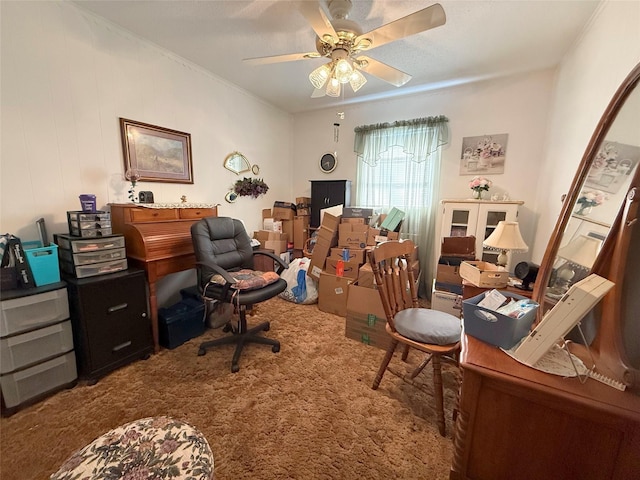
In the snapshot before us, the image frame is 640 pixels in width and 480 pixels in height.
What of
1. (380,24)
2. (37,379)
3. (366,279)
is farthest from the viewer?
(366,279)

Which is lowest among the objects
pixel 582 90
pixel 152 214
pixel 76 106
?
pixel 152 214

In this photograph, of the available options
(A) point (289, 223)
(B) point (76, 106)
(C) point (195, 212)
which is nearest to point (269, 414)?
(C) point (195, 212)

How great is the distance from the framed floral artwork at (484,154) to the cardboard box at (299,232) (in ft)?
7.36

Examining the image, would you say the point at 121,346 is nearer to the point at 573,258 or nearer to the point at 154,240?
the point at 154,240

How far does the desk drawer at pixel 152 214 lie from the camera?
2.05m

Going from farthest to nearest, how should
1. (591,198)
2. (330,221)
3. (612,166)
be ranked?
1. (330,221)
2. (591,198)
3. (612,166)

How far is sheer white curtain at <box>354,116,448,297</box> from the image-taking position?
3.22m

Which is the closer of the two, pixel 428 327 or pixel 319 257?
pixel 428 327

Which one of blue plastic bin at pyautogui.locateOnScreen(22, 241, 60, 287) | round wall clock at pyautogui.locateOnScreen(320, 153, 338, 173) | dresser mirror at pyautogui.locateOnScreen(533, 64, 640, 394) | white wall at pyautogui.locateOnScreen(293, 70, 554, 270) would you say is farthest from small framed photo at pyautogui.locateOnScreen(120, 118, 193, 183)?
dresser mirror at pyautogui.locateOnScreen(533, 64, 640, 394)

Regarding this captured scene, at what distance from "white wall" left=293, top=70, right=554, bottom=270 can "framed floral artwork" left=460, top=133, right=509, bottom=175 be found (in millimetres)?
48

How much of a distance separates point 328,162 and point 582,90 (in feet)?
9.06

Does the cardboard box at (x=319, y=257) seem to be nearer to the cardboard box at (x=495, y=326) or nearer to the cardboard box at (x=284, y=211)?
the cardboard box at (x=284, y=211)

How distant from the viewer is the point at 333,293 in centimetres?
281

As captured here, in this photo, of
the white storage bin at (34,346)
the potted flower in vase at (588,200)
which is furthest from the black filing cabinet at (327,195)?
the white storage bin at (34,346)
